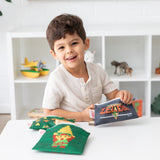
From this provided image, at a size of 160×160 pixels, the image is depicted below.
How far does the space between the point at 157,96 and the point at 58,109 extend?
4.93 feet

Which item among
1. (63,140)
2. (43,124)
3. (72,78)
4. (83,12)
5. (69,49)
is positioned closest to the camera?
(63,140)

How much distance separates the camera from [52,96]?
1215 mm

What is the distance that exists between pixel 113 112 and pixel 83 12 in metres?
1.68

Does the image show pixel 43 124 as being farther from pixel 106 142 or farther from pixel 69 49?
pixel 69 49

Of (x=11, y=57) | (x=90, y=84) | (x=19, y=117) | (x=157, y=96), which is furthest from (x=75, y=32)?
(x=157, y=96)

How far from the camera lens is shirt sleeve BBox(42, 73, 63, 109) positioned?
120 centimetres

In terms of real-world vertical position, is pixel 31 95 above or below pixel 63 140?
below

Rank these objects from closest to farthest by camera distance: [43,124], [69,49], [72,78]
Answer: [43,124] < [69,49] < [72,78]

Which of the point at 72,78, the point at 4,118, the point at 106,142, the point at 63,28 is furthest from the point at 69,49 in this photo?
the point at 4,118

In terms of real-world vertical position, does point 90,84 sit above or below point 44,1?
below

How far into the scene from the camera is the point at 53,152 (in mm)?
704

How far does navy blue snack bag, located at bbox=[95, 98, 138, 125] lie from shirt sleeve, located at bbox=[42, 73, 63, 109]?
327mm

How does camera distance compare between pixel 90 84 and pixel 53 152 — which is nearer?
pixel 53 152

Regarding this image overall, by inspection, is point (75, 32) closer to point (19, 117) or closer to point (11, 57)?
point (11, 57)
